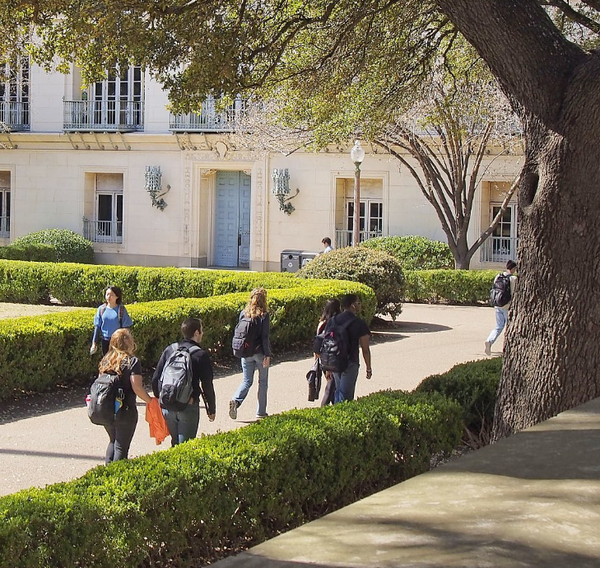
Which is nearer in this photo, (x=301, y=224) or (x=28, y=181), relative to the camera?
(x=301, y=224)

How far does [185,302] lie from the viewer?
45.8 ft

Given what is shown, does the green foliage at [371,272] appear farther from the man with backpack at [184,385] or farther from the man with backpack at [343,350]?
the man with backpack at [184,385]

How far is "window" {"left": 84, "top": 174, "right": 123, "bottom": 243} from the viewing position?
3362 centimetres

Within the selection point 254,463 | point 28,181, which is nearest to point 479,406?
point 254,463

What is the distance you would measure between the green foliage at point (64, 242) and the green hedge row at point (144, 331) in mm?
16511

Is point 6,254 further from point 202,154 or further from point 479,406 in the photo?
point 479,406

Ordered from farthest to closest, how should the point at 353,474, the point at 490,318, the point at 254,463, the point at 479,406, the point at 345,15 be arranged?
the point at 490,318 → the point at 345,15 → the point at 479,406 → the point at 353,474 → the point at 254,463

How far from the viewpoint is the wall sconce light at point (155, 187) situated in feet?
106

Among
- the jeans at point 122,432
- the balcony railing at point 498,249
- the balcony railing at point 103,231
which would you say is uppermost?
the balcony railing at point 103,231

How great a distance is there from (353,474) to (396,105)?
843cm

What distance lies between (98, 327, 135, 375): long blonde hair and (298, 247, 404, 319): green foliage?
34.7 ft

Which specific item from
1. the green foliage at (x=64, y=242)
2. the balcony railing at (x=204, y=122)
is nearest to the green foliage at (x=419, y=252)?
the balcony railing at (x=204, y=122)

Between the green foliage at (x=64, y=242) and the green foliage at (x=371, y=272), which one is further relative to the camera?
the green foliage at (x=64, y=242)

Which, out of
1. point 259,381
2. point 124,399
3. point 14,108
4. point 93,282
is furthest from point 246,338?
point 14,108
